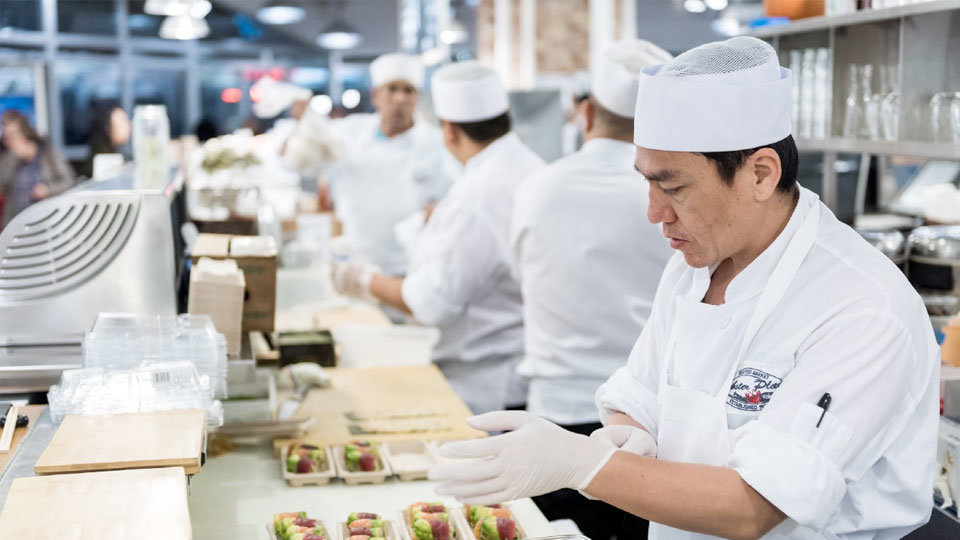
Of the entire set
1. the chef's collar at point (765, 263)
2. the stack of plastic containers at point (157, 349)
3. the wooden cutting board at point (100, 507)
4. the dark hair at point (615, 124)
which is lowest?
the wooden cutting board at point (100, 507)

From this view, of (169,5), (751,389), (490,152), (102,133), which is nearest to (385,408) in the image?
(490,152)

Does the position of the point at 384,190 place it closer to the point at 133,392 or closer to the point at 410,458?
the point at 410,458

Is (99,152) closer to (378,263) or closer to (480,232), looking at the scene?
(378,263)

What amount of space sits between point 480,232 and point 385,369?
1.87ft

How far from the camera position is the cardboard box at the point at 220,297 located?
94.8 inches

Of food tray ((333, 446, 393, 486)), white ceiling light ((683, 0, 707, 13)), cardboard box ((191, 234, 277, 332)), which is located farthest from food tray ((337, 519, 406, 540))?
white ceiling light ((683, 0, 707, 13))

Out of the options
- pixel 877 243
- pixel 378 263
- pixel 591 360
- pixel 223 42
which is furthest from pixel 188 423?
pixel 223 42

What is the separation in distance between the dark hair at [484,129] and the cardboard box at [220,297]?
4.47 ft

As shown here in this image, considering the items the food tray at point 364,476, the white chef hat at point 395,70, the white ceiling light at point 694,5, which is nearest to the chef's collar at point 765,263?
the food tray at point 364,476

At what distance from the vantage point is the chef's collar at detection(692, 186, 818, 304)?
1.60m

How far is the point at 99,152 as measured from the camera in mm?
8156

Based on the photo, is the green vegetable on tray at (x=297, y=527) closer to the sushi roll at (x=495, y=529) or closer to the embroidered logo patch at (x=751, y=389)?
the sushi roll at (x=495, y=529)

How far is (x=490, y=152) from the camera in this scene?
3551mm

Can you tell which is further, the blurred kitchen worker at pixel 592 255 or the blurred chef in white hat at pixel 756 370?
the blurred kitchen worker at pixel 592 255
